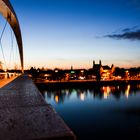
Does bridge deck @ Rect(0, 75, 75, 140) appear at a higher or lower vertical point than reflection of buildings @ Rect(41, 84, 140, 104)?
higher

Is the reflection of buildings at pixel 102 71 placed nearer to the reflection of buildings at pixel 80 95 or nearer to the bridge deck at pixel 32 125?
the reflection of buildings at pixel 80 95

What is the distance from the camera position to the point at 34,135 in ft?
3.50

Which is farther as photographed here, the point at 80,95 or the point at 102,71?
the point at 102,71

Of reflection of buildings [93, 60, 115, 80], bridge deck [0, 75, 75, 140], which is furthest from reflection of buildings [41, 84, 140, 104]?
reflection of buildings [93, 60, 115, 80]


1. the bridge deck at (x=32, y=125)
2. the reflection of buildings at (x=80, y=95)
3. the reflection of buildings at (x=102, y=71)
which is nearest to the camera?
the bridge deck at (x=32, y=125)

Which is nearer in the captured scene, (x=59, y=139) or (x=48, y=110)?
(x=59, y=139)

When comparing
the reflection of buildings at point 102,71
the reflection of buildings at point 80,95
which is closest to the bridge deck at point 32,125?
the reflection of buildings at point 80,95

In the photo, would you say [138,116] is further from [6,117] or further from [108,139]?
[6,117]

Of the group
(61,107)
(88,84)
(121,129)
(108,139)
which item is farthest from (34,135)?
(88,84)

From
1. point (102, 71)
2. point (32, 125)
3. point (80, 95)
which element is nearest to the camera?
point (32, 125)

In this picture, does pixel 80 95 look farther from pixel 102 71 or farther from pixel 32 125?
pixel 102 71

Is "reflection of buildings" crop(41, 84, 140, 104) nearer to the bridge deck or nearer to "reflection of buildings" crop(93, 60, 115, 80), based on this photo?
the bridge deck

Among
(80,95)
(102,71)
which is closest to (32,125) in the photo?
(80,95)

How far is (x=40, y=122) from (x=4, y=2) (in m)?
6.43
